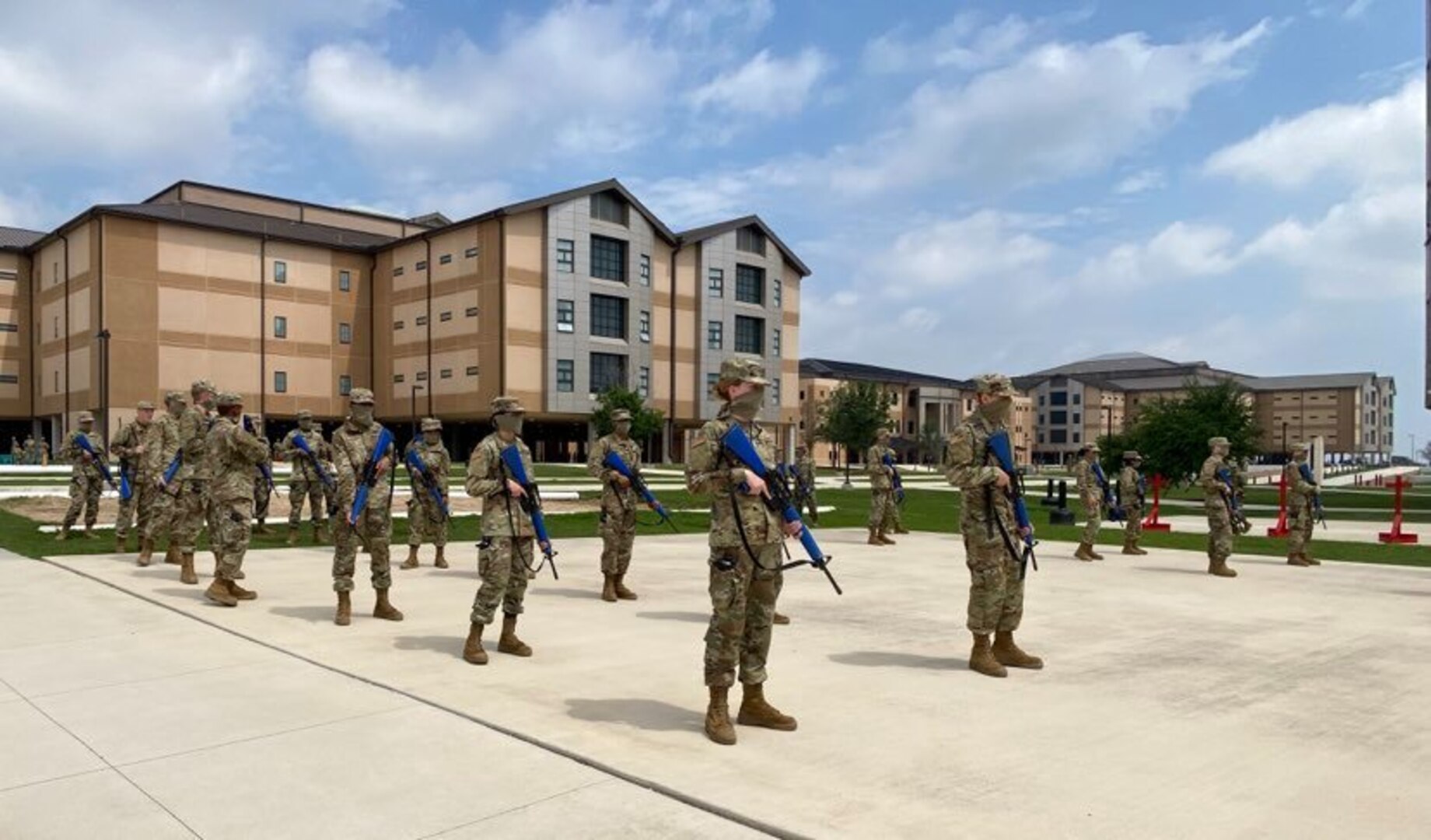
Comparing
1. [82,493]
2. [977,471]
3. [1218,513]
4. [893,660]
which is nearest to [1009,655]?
[893,660]

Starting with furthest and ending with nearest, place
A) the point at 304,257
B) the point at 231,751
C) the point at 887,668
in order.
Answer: the point at 304,257, the point at 887,668, the point at 231,751

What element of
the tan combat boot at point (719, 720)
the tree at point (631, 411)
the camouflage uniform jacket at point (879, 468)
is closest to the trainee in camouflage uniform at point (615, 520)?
the tan combat boot at point (719, 720)

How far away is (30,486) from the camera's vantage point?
28.3 meters

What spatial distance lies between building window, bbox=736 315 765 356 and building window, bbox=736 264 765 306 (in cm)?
137

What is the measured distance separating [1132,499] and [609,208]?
50633mm

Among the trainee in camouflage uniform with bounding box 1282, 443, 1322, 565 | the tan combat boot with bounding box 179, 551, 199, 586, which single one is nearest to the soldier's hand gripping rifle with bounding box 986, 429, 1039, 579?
the tan combat boot with bounding box 179, 551, 199, 586

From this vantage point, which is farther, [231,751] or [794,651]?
[794,651]

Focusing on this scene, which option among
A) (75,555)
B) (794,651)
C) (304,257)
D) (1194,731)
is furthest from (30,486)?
(304,257)

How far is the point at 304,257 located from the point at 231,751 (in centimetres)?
6461

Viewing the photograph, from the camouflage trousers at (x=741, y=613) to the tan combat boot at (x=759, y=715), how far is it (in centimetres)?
8

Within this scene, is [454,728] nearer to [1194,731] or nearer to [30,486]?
[1194,731]

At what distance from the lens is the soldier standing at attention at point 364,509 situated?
888cm

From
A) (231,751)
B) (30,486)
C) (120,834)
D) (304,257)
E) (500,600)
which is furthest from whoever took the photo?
(304,257)

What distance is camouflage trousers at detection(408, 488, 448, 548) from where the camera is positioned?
13.7 m
